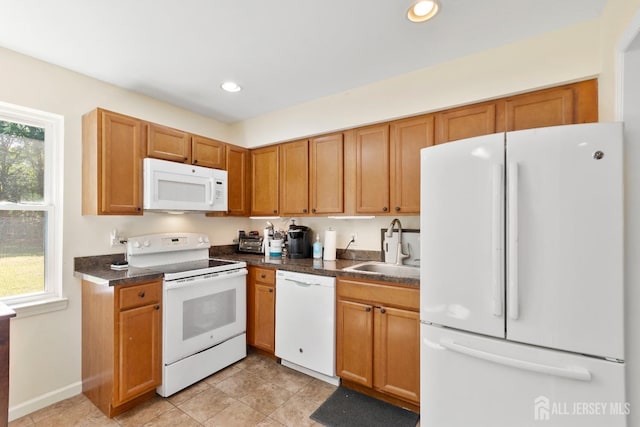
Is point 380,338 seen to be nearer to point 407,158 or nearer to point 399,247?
point 399,247

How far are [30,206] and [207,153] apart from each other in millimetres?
1379

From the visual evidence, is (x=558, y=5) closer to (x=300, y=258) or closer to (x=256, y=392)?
(x=300, y=258)

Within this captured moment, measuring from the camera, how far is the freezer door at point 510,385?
1.19 m

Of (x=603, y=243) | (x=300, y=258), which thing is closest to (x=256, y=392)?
(x=300, y=258)

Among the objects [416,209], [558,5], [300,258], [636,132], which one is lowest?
[300,258]

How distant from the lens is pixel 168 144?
2582 mm

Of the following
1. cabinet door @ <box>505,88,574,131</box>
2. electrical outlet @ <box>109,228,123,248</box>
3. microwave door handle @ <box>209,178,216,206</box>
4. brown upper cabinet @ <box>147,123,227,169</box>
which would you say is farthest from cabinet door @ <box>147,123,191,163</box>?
cabinet door @ <box>505,88,574,131</box>

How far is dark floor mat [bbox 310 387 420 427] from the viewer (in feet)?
6.29

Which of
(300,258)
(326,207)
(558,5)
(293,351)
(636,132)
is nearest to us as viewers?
(636,132)

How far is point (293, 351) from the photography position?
250cm

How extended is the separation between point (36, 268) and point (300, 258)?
2.09 meters

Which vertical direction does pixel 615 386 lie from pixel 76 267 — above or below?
below

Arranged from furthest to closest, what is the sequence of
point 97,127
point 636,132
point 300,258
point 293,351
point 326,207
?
point 300,258
point 326,207
point 293,351
point 97,127
point 636,132

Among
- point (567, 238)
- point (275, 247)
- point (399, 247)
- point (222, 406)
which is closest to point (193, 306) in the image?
point (222, 406)
